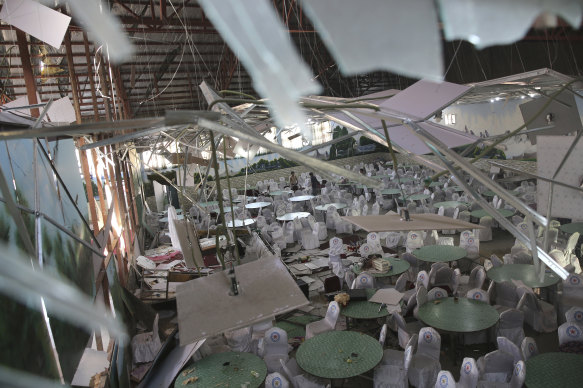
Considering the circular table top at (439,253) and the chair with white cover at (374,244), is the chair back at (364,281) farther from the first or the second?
the chair with white cover at (374,244)

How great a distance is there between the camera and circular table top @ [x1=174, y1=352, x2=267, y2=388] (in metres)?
4.83

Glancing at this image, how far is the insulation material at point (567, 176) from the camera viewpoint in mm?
2793

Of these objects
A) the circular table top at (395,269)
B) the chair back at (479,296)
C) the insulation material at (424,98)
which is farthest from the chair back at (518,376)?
the insulation material at (424,98)

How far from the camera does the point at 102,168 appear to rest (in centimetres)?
777

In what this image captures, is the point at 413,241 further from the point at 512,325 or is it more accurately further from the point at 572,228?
the point at 512,325

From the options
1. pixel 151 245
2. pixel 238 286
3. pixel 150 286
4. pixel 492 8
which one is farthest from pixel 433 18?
pixel 151 245

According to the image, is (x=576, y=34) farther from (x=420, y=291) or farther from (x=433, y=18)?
(x=433, y=18)

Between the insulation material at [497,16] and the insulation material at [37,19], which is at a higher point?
the insulation material at [37,19]

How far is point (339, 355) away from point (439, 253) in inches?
153

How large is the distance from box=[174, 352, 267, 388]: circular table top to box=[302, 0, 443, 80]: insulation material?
476 cm

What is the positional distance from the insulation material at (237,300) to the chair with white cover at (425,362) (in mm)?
4149

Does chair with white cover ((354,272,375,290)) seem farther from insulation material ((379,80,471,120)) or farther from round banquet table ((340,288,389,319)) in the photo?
→ insulation material ((379,80,471,120))

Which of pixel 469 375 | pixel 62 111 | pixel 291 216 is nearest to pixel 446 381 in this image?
pixel 469 375

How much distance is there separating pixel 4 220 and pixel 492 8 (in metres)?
2.98
